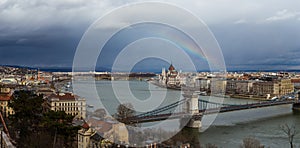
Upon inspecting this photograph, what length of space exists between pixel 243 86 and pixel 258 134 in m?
13.0

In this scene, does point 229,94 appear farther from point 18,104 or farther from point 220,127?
point 18,104

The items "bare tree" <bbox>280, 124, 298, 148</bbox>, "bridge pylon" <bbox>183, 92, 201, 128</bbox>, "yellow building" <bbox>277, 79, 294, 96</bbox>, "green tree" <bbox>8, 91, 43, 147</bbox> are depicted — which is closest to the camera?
"green tree" <bbox>8, 91, 43, 147</bbox>

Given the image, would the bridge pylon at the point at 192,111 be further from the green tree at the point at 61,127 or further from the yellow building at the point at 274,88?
the yellow building at the point at 274,88

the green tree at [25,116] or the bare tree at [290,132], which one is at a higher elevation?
the green tree at [25,116]

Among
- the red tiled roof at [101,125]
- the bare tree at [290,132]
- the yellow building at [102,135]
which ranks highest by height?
the red tiled roof at [101,125]

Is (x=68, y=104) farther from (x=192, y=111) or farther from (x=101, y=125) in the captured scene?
(x=101, y=125)

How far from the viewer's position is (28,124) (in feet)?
13.6

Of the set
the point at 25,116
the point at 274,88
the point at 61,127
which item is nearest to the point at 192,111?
the point at 25,116

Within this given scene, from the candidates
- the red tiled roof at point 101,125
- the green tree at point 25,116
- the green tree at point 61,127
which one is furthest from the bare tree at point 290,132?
the green tree at point 25,116

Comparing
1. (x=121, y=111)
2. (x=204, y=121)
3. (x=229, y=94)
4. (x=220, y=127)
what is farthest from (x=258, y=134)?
(x=229, y=94)

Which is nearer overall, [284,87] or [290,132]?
[290,132]

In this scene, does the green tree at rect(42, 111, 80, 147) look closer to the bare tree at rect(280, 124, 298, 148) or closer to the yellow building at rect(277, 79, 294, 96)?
the bare tree at rect(280, 124, 298, 148)

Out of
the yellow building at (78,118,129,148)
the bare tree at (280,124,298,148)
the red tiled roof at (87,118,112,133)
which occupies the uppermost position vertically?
the red tiled roof at (87,118,112,133)

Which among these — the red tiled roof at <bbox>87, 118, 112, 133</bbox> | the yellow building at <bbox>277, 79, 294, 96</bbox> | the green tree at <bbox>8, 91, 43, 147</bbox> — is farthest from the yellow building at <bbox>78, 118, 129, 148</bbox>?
the yellow building at <bbox>277, 79, 294, 96</bbox>
